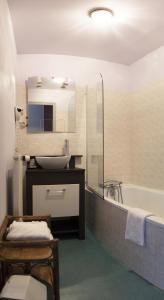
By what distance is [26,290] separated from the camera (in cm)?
110

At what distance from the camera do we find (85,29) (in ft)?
8.96

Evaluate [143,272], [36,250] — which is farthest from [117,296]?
[36,250]

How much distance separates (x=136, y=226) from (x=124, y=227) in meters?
0.25

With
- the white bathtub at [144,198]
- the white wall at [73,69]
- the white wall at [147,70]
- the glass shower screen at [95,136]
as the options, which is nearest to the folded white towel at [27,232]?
the glass shower screen at [95,136]

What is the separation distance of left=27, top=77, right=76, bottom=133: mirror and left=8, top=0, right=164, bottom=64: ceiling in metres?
0.40

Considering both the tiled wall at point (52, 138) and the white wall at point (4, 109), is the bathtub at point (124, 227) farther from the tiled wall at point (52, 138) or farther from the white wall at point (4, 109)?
the white wall at point (4, 109)

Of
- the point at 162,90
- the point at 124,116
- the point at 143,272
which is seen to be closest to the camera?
the point at 143,272

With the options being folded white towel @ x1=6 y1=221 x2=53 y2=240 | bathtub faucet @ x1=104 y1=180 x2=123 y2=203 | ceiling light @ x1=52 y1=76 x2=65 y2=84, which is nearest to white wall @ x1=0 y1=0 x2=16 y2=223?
folded white towel @ x1=6 y1=221 x2=53 y2=240

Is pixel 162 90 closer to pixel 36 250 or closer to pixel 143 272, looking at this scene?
pixel 143 272

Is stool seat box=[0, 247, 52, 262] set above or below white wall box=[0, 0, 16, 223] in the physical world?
below

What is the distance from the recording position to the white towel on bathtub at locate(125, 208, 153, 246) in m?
2.06

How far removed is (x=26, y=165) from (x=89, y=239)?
1.20 metres

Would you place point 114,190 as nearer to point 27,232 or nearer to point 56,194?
point 56,194

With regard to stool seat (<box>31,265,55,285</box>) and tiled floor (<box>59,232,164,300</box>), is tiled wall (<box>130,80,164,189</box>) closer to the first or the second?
tiled floor (<box>59,232,164,300</box>)
